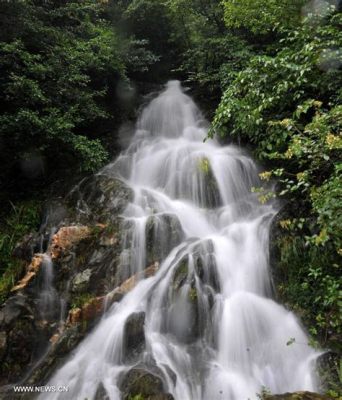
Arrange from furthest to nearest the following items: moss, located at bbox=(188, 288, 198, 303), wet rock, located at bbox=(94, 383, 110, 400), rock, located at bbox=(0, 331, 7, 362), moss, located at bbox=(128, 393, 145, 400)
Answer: moss, located at bbox=(188, 288, 198, 303) < rock, located at bbox=(0, 331, 7, 362) < wet rock, located at bbox=(94, 383, 110, 400) < moss, located at bbox=(128, 393, 145, 400)

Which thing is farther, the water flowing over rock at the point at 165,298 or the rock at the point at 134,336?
the rock at the point at 134,336

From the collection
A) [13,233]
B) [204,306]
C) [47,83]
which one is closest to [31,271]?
[13,233]

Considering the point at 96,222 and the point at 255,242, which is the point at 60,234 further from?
the point at 255,242

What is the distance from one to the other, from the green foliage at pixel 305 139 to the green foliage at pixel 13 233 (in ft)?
16.2

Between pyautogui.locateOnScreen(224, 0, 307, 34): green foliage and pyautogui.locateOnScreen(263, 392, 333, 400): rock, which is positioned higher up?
pyautogui.locateOnScreen(224, 0, 307, 34): green foliage

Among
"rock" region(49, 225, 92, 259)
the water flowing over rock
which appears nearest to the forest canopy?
the water flowing over rock

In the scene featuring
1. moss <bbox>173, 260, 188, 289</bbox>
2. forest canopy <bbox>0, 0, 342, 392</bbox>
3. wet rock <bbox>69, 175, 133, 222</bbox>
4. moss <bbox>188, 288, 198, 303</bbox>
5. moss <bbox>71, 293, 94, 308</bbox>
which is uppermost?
forest canopy <bbox>0, 0, 342, 392</bbox>

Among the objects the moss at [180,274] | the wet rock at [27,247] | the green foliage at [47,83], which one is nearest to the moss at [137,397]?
the moss at [180,274]

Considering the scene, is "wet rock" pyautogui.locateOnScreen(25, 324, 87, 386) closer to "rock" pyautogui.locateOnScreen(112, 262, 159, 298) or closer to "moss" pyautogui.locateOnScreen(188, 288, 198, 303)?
"rock" pyautogui.locateOnScreen(112, 262, 159, 298)

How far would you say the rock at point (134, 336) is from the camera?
533cm

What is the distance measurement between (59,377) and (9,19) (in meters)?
7.43

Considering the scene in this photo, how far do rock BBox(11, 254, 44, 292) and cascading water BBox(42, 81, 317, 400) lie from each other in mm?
1637

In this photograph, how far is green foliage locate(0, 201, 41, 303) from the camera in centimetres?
712

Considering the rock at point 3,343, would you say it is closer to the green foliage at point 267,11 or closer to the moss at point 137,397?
the moss at point 137,397
